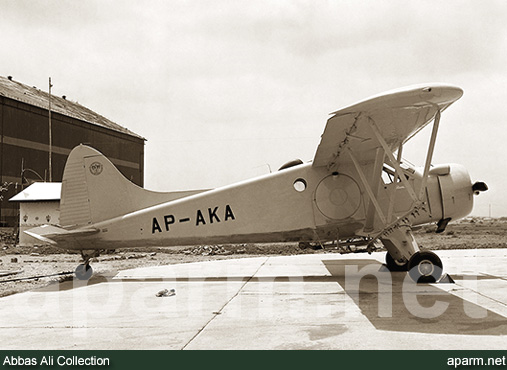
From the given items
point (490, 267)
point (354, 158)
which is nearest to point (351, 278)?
point (354, 158)

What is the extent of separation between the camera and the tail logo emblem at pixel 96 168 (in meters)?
11.1

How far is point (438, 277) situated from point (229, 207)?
4.40 m

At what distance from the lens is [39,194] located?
29.9 m

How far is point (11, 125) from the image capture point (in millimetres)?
39312

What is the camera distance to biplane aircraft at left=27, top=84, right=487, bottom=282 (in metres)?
10.2

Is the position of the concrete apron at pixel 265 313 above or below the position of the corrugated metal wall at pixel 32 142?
below

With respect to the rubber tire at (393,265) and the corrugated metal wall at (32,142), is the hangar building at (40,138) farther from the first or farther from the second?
the rubber tire at (393,265)

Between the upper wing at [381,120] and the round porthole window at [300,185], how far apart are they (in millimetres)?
459

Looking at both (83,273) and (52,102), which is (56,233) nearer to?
(83,273)
